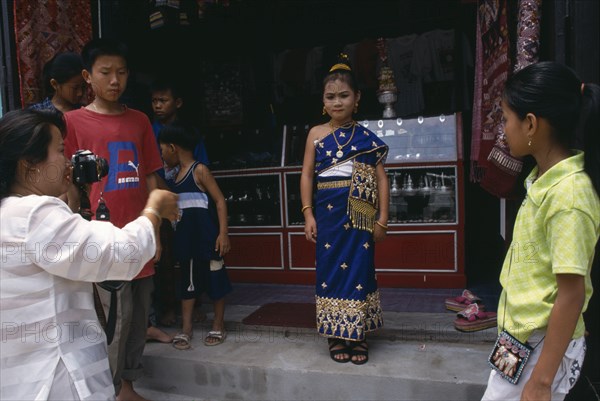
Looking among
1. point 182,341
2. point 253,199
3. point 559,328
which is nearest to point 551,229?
point 559,328

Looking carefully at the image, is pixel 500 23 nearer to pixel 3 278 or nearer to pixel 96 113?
pixel 96 113

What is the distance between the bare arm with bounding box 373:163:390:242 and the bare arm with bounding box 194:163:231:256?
111cm

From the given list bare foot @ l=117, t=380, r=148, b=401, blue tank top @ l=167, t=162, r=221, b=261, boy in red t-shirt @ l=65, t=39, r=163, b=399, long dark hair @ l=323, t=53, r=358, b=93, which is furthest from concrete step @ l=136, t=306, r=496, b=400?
long dark hair @ l=323, t=53, r=358, b=93

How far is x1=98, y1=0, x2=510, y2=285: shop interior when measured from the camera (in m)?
5.69

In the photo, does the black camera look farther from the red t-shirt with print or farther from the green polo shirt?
the green polo shirt

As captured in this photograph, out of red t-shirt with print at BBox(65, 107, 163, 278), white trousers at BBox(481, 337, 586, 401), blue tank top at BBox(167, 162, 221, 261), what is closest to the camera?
white trousers at BBox(481, 337, 586, 401)

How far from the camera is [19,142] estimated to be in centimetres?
147

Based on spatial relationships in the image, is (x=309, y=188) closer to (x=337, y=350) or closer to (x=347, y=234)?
(x=347, y=234)

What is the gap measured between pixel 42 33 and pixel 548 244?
3515 mm

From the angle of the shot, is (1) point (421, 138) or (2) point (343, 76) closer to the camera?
(2) point (343, 76)

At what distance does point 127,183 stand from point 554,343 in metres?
2.29

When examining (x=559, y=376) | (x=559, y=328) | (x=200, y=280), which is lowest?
(x=200, y=280)

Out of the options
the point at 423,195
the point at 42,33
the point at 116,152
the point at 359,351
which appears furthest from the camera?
the point at 423,195

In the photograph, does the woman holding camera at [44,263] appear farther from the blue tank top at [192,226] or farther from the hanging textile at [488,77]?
the hanging textile at [488,77]
